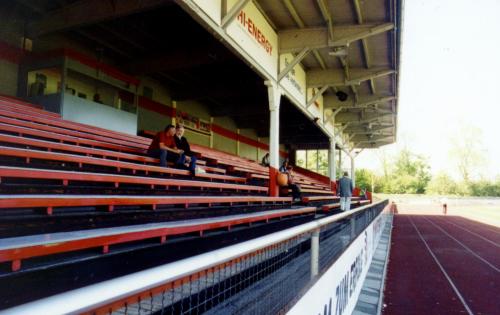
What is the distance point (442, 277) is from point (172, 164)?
609 centimetres

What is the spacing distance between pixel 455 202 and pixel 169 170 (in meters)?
43.0

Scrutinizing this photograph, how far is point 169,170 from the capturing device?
20.2 ft

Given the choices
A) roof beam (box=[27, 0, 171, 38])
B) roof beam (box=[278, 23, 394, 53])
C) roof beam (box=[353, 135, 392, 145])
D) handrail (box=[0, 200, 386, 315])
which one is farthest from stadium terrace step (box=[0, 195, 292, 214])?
roof beam (box=[353, 135, 392, 145])

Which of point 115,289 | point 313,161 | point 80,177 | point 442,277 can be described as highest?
point 313,161

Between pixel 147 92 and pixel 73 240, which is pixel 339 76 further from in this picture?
pixel 73 240

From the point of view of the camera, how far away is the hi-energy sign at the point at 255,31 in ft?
23.8

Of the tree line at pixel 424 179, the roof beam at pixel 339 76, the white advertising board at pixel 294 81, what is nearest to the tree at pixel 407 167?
the tree line at pixel 424 179

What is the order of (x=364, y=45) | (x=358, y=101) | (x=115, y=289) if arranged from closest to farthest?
(x=115, y=289), (x=364, y=45), (x=358, y=101)

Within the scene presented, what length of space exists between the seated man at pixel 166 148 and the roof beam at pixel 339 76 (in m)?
6.90

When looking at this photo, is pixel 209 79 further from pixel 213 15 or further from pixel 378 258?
pixel 378 258

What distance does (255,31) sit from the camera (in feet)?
25.8

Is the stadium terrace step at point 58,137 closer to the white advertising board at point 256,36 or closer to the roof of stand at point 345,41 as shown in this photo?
the white advertising board at point 256,36

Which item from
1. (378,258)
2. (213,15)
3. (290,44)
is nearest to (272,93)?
(290,44)

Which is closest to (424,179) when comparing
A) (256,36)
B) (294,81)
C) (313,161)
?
(313,161)
